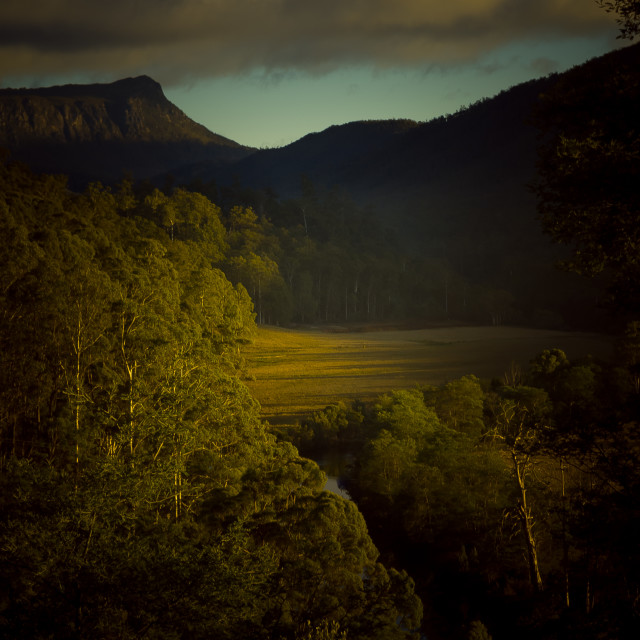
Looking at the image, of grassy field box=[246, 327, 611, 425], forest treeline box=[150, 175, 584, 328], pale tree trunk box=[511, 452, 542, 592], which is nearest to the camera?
pale tree trunk box=[511, 452, 542, 592]

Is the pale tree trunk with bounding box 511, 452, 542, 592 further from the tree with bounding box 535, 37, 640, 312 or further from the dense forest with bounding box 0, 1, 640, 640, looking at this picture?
the tree with bounding box 535, 37, 640, 312

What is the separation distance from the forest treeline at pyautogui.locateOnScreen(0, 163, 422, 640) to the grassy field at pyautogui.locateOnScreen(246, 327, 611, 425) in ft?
56.0

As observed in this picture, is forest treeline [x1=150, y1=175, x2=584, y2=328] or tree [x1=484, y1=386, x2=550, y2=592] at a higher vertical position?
forest treeline [x1=150, y1=175, x2=584, y2=328]

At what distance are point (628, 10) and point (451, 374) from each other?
165 feet

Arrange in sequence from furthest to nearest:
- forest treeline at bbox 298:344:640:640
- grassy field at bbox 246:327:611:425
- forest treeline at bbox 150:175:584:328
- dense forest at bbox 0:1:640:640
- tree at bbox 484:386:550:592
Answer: forest treeline at bbox 150:175:584:328 < grassy field at bbox 246:327:611:425 < tree at bbox 484:386:550:592 < dense forest at bbox 0:1:640:640 < forest treeline at bbox 298:344:640:640

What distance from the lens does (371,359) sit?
66.4 metres

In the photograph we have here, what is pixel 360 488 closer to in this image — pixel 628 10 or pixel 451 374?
pixel 628 10

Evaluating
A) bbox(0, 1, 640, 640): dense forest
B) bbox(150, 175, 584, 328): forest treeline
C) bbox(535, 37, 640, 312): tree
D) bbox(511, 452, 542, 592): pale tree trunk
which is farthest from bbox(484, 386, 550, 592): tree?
bbox(150, 175, 584, 328): forest treeline

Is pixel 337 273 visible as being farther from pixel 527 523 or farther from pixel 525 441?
pixel 525 441

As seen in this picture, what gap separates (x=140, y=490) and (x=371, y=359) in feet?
183

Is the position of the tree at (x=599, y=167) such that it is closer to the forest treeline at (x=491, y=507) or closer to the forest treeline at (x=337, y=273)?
the forest treeline at (x=491, y=507)

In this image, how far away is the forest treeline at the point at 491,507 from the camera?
8.33 metres

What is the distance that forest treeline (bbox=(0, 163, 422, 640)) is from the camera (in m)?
9.62

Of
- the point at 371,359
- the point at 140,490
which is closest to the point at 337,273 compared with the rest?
the point at 371,359
